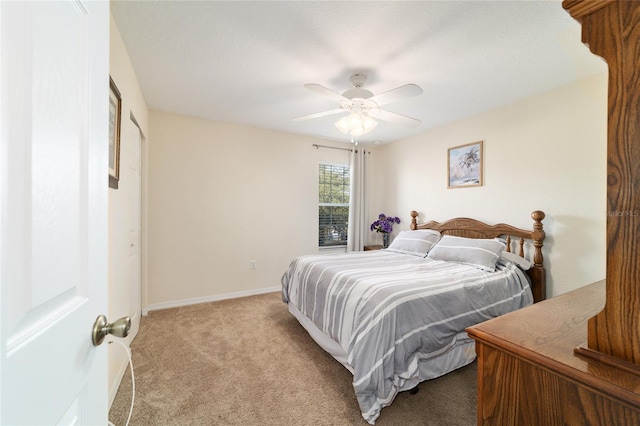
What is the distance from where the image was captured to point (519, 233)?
2.79 metres

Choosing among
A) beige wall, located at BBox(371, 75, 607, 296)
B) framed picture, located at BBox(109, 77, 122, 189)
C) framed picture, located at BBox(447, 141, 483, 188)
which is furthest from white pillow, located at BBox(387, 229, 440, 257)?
framed picture, located at BBox(109, 77, 122, 189)

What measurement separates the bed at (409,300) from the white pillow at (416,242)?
0.29 feet

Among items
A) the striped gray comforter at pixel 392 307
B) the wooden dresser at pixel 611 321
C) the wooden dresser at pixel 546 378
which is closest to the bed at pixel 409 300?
the striped gray comforter at pixel 392 307

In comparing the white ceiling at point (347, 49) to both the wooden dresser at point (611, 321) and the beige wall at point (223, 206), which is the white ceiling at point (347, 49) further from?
the wooden dresser at point (611, 321)

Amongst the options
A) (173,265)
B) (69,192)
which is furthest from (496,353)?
(173,265)

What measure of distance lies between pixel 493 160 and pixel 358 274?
2255mm

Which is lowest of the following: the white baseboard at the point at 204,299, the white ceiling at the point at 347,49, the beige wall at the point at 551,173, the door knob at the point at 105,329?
the white baseboard at the point at 204,299

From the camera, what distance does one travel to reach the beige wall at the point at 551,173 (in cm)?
233

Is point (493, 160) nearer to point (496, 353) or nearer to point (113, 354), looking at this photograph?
point (496, 353)

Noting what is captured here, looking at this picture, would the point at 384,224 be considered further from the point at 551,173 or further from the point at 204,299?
the point at 204,299

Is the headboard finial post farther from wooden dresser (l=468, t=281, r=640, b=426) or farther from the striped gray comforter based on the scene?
wooden dresser (l=468, t=281, r=640, b=426)

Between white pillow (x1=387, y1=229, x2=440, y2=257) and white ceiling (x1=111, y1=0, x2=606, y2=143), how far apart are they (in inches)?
62.7

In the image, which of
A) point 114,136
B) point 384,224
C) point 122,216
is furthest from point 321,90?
point 384,224

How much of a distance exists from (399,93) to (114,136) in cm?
210
